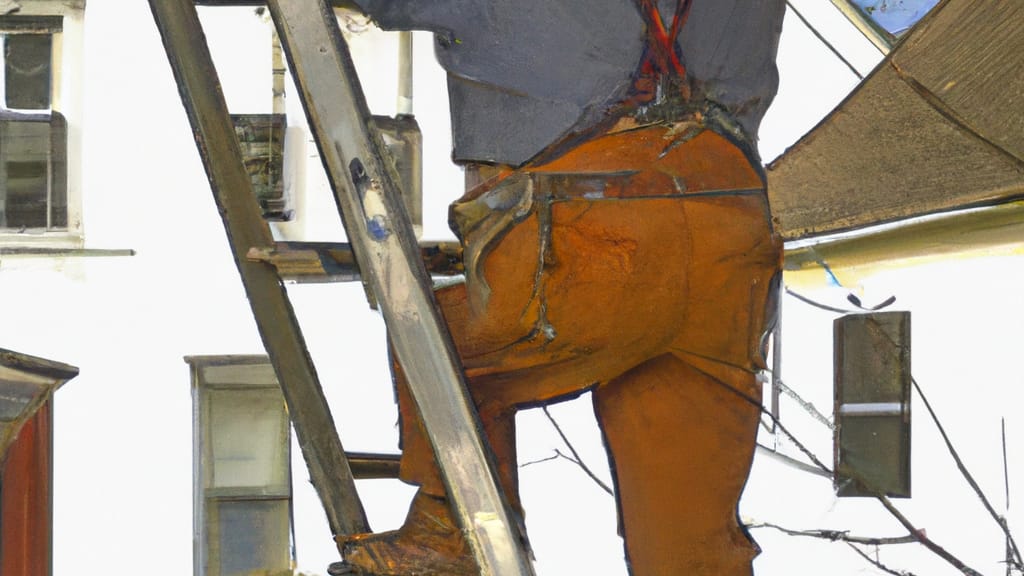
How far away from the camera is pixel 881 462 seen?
2.64 meters

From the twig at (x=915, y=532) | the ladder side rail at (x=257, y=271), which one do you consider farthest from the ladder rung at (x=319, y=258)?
the twig at (x=915, y=532)

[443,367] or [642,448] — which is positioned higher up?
[443,367]

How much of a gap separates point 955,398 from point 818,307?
378 millimetres

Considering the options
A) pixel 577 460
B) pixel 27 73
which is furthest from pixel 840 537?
pixel 27 73

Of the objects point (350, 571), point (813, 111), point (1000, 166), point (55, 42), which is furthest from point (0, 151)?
point (1000, 166)

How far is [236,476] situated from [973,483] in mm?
2191

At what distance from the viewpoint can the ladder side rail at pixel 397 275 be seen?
140cm

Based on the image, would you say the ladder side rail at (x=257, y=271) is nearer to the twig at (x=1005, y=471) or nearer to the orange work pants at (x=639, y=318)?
the orange work pants at (x=639, y=318)

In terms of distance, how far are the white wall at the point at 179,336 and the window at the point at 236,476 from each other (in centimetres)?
5

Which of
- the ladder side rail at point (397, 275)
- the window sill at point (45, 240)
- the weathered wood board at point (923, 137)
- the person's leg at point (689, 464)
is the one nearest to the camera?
the ladder side rail at point (397, 275)

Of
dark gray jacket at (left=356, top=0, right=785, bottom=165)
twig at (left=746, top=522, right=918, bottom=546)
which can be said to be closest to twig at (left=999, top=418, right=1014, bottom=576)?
twig at (left=746, top=522, right=918, bottom=546)

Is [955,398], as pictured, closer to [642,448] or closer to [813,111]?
[813,111]

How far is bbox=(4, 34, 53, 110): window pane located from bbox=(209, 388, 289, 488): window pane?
3.86 ft

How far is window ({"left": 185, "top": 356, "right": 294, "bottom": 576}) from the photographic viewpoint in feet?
11.8
